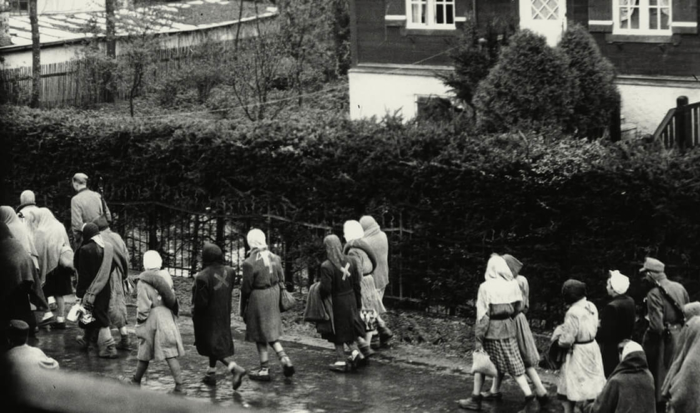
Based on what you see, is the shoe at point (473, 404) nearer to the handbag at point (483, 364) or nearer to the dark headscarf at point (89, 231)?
the handbag at point (483, 364)

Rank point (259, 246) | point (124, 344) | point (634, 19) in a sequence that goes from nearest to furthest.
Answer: point (259, 246)
point (124, 344)
point (634, 19)

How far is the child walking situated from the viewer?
35.9ft

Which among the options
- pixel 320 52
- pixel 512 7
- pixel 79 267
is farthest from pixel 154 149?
pixel 320 52

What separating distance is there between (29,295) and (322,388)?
10.8 ft

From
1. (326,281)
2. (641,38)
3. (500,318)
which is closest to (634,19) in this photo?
(641,38)

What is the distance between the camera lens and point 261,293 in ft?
38.5

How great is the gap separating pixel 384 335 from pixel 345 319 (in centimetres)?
162

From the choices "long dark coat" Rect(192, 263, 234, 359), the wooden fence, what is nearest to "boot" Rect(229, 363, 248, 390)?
"long dark coat" Rect(192, 263, 234, 359)

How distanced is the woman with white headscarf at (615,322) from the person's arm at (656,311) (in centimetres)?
33

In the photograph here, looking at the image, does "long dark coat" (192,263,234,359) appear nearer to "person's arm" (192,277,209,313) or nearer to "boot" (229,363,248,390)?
Answer: "person's arm" (192,277,209,313)

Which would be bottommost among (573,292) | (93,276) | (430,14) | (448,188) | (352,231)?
(93,276)

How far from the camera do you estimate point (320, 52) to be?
32156 mm

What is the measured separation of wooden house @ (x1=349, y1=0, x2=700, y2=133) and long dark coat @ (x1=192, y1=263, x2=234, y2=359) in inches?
335

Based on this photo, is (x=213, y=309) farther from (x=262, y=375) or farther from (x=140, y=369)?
(x=262, y=375)
